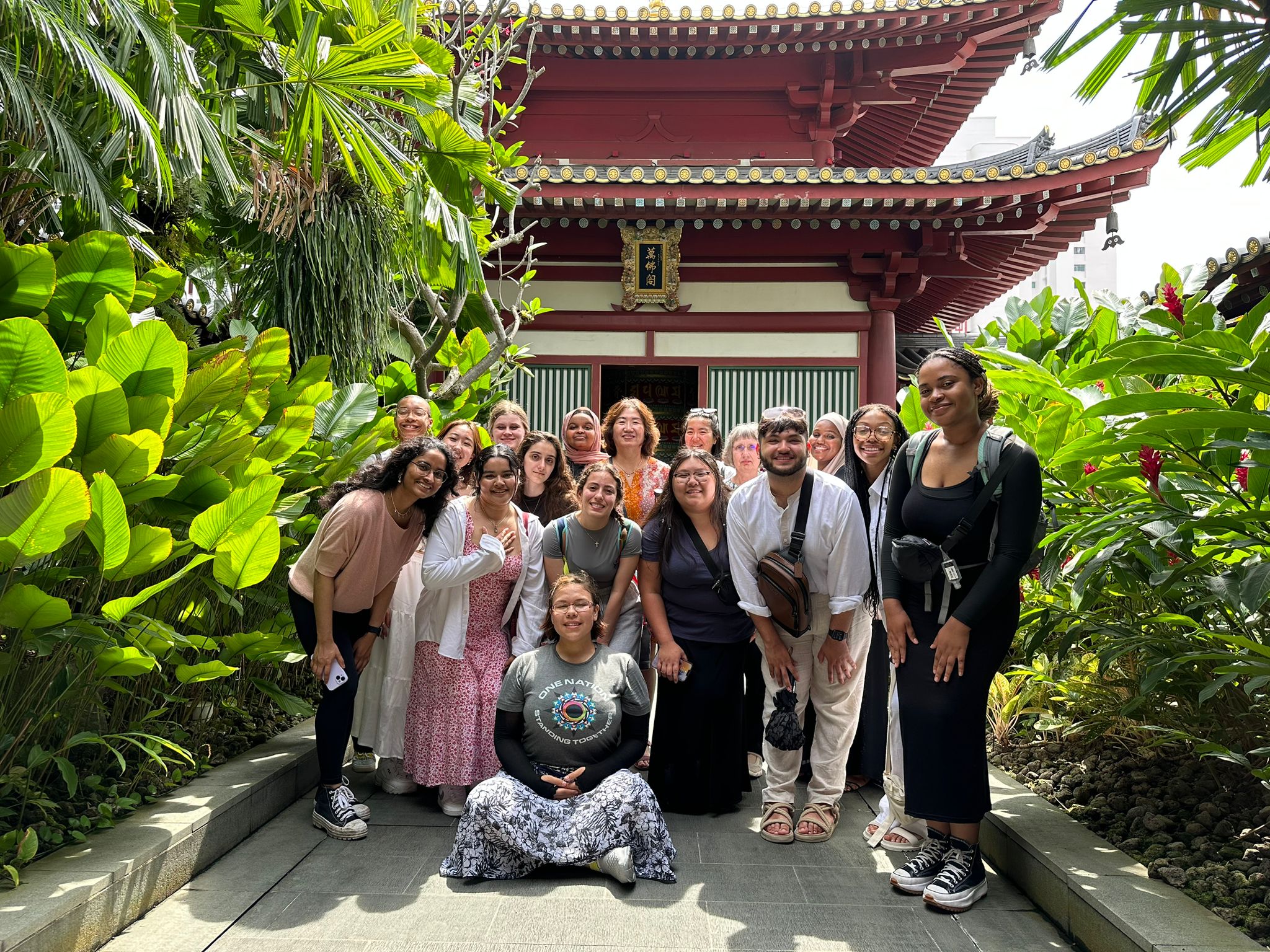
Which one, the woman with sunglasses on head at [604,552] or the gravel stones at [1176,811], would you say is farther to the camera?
the woman with sunglasses on head at [604,552]

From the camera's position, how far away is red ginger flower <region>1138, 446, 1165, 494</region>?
2.90 meters

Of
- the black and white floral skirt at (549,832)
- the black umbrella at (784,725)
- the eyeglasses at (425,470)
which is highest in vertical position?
the eyeglasses at (425,470)

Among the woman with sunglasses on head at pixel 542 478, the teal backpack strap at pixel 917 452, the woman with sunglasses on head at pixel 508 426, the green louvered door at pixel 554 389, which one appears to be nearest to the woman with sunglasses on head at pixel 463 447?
the woman with sunglasses on head at pixel 508 426

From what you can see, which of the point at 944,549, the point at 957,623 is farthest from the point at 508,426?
the point at 957,623

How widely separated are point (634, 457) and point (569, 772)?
181 cm

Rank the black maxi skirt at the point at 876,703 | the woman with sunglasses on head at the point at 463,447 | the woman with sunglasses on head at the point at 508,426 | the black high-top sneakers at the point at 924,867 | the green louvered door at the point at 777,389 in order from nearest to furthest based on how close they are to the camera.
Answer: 1. the black high-top sneakers at the point at 924,867
2. the black maxi skirt at the point at 876,703
3. the woman with sunglasses on head at the point at 463,447
4. the woman with sunglasses on head at the point at 508,426
5. the green louvered door at the point at 777,389

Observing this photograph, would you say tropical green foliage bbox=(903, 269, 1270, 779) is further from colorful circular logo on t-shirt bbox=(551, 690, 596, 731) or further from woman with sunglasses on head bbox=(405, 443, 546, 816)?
woman with sunglasses on head bbox=(405, 443, 546, 816)

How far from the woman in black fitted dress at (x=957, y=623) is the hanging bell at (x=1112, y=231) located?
6910 mm

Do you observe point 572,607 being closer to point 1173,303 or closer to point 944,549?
point 944,549

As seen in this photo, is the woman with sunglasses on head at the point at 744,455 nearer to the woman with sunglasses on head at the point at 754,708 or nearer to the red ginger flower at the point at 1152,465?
the woman with sunglasses on head at the point at 754,708

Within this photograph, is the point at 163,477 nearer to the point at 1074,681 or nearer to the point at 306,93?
the point at 306,93

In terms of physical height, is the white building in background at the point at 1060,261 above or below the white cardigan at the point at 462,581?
above

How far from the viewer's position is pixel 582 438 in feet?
16.7

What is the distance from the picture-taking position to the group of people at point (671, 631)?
3057 mm
